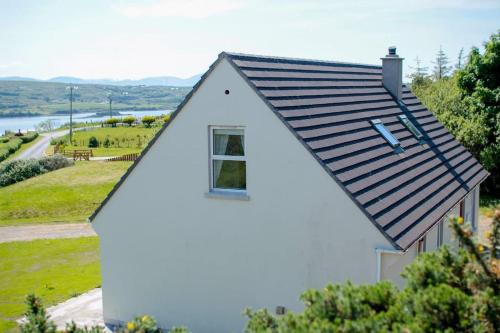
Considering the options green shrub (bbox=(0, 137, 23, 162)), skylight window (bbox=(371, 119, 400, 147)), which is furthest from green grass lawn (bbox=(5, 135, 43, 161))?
skylight window (bbox=(371, 119, 400, 147))

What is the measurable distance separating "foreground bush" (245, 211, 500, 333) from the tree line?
25135 mm

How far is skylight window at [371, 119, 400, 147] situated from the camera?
14409 millimetres

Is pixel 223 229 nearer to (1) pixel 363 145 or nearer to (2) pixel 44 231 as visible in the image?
(1) pixel 363 145

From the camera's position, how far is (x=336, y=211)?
36.7 ft

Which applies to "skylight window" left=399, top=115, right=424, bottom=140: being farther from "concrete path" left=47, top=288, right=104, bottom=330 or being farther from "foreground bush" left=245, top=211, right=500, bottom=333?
"foreground bush" left=245, top=211, right=500, bottom=333

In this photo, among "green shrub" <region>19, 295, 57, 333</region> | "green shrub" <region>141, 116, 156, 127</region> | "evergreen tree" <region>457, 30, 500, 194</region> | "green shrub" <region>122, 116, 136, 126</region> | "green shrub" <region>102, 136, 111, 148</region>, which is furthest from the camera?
"green shrub" <region>122, 116, 136, 126</region>

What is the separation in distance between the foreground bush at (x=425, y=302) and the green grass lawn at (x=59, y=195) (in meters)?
26.9

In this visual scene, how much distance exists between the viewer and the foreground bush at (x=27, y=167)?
43.3m

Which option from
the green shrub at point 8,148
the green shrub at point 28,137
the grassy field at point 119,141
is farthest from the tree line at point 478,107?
the green shrub at point 28,137

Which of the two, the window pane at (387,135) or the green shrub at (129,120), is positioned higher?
the green shrub at (129,120)

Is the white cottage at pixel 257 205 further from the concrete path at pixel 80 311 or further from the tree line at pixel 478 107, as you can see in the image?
the tree line at pixel 478 107

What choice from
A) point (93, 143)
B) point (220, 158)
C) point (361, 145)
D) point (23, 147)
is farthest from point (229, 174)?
point (23, 147)

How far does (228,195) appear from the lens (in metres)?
12.2

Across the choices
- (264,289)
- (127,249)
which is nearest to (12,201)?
(127,249)
